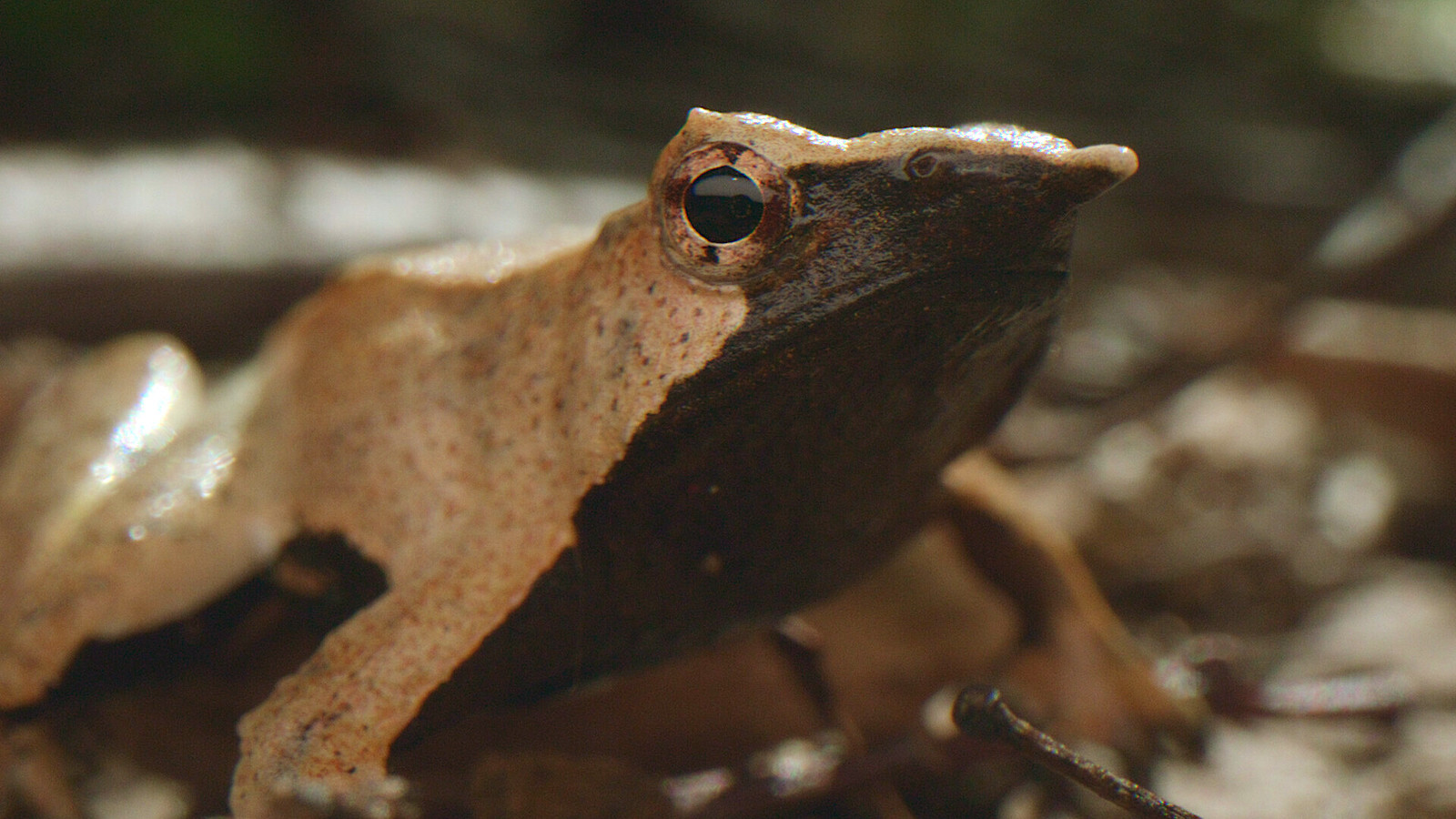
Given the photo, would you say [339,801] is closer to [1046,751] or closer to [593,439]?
[593,439]

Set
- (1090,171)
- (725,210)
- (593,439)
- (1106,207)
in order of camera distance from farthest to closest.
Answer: (1106,207)
(593,439)
(725,210)
(1090,171)

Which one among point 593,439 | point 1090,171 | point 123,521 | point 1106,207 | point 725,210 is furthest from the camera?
point 1106,207

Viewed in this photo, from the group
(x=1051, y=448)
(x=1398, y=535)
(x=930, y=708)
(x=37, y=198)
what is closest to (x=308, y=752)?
(x=930, y=708)

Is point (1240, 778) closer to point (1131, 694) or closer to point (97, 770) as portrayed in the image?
point (1131, 694)

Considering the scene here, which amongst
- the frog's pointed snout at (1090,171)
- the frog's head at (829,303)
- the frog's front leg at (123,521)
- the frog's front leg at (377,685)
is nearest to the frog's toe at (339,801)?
the frog's front leg at (377,685)

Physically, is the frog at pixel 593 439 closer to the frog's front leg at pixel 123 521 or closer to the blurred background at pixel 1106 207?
the frog's front leg at pixel 123 521

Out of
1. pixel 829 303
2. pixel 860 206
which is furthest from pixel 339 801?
pixel 860 206

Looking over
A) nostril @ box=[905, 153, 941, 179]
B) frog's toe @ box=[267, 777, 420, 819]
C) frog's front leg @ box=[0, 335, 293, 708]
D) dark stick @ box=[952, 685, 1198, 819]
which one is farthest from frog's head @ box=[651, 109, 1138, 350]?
frog's front leg @ box=[0, 335, 293, 708]
